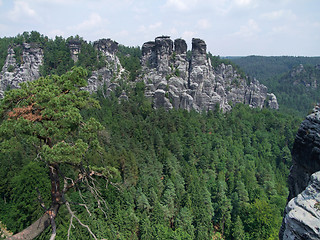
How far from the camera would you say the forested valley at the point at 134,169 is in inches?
388

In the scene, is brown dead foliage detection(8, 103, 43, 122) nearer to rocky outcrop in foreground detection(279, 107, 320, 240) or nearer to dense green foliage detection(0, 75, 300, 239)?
dense green foliage detection(0, 75, 300, 239)

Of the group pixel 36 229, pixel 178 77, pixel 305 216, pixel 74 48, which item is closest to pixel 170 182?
pixel 36 229

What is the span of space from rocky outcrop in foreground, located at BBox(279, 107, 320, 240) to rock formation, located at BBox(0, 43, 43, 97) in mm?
72990

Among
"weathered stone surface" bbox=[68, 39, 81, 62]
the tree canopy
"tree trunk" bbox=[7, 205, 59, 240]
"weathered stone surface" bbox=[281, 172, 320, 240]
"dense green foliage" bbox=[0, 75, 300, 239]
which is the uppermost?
"weathered stone surface" bbox=[68, 39, 81, 62]

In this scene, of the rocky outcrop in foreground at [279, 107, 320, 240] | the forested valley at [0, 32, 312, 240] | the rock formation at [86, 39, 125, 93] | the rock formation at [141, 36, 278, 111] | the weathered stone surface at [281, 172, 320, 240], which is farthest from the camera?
the rock formation at [86, 39, 125, 93]

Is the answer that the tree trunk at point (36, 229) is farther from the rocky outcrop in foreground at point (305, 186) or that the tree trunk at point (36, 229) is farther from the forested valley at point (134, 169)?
the rocky outcrop in foreground at point (305, 186)

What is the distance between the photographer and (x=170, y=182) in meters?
30.3

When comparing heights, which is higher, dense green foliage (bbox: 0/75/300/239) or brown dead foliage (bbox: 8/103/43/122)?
brown dead foliage (bbox: 8/103/43/122)

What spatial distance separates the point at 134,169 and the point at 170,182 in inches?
206

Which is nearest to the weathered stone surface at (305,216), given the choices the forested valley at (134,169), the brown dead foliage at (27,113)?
the forested valley at (134,169)

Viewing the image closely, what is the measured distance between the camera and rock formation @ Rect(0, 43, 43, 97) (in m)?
66.0

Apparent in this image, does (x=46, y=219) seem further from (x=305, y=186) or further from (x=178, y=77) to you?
(x=178, y=77)

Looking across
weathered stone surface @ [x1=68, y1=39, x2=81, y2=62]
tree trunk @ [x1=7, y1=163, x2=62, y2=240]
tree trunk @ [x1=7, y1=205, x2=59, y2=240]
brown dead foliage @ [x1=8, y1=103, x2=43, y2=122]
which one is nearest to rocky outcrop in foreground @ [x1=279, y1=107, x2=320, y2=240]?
tree trunk @ [x1=7, y1=163, x2=62, y2=240]

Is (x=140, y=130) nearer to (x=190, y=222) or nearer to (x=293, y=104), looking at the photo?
(x=190, y=222)
